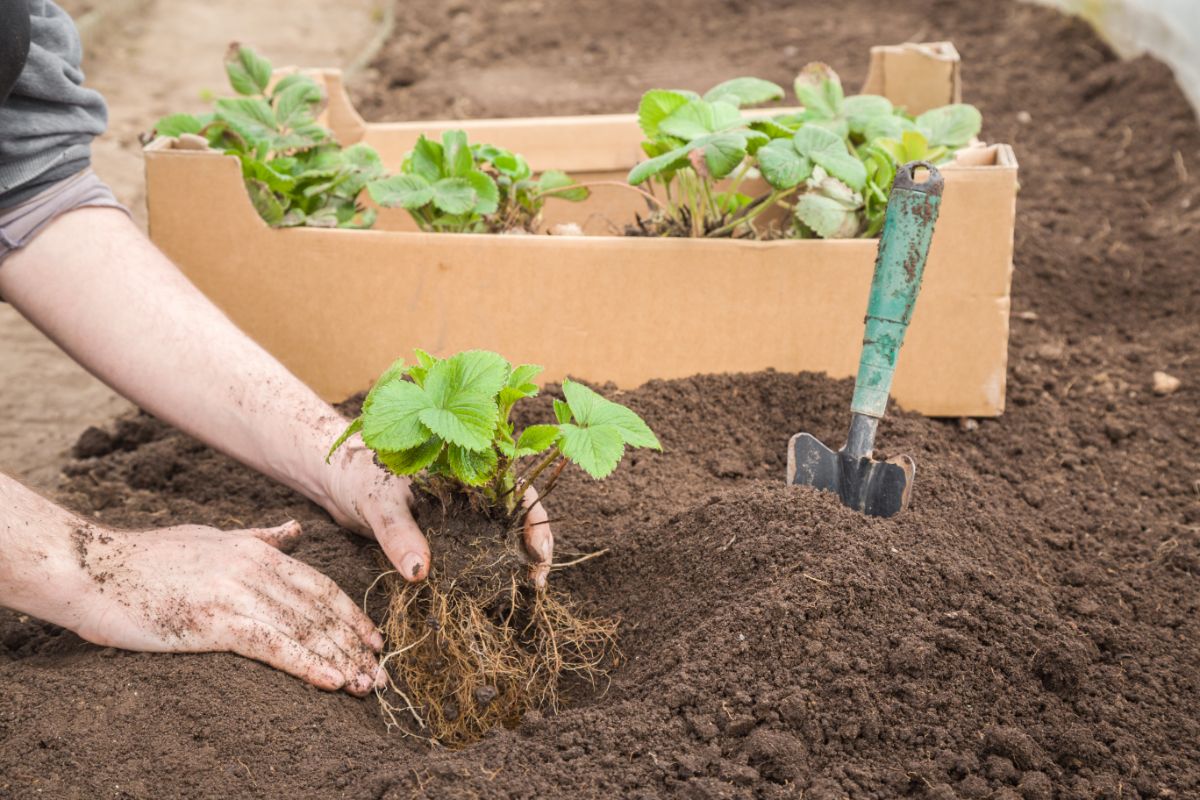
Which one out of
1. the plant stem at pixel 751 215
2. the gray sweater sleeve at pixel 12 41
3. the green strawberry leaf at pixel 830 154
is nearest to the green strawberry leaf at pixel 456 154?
the plant stem at pixel 751 215

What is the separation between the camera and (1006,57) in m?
4.37

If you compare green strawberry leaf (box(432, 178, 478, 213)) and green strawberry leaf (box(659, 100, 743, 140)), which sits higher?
green strawberry leaf (box(659, 100, 743, 140))

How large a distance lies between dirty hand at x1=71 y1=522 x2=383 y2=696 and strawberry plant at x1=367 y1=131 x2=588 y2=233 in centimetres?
80

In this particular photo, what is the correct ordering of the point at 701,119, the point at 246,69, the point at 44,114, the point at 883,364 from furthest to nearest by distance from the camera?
1. the point at 246,69
2. the point at 701,119
3. the point at 44,114
4. the point at 883,364

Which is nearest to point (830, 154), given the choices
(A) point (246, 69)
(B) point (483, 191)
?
(B) point (483, 191)

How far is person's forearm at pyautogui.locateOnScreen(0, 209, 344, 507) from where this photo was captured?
1.72m

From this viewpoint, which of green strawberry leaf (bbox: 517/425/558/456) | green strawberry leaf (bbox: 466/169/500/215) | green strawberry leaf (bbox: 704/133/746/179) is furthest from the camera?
green strawberry leaf (bbox: 466/169/500/215)

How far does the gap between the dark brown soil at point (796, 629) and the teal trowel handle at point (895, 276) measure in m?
0.19

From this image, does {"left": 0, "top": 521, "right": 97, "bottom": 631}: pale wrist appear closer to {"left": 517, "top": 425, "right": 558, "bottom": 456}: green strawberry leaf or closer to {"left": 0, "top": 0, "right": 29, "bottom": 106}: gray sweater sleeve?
{"left": 517, "top": 425, "right": 558, "bottom": 456}: green strawberry leaf

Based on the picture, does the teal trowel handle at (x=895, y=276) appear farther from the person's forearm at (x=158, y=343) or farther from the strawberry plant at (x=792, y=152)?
the person's forearm at (x=158, y=343)

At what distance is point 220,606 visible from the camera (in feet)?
4.76

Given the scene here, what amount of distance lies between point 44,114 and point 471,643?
3.66ft

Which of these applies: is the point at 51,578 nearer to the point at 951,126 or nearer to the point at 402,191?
the point at 402,191

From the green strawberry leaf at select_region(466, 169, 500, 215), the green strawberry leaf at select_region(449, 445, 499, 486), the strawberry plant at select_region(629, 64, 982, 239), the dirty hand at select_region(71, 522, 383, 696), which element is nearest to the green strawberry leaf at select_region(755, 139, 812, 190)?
the strawberry plant at select_region(629, 64, 982, 239)
